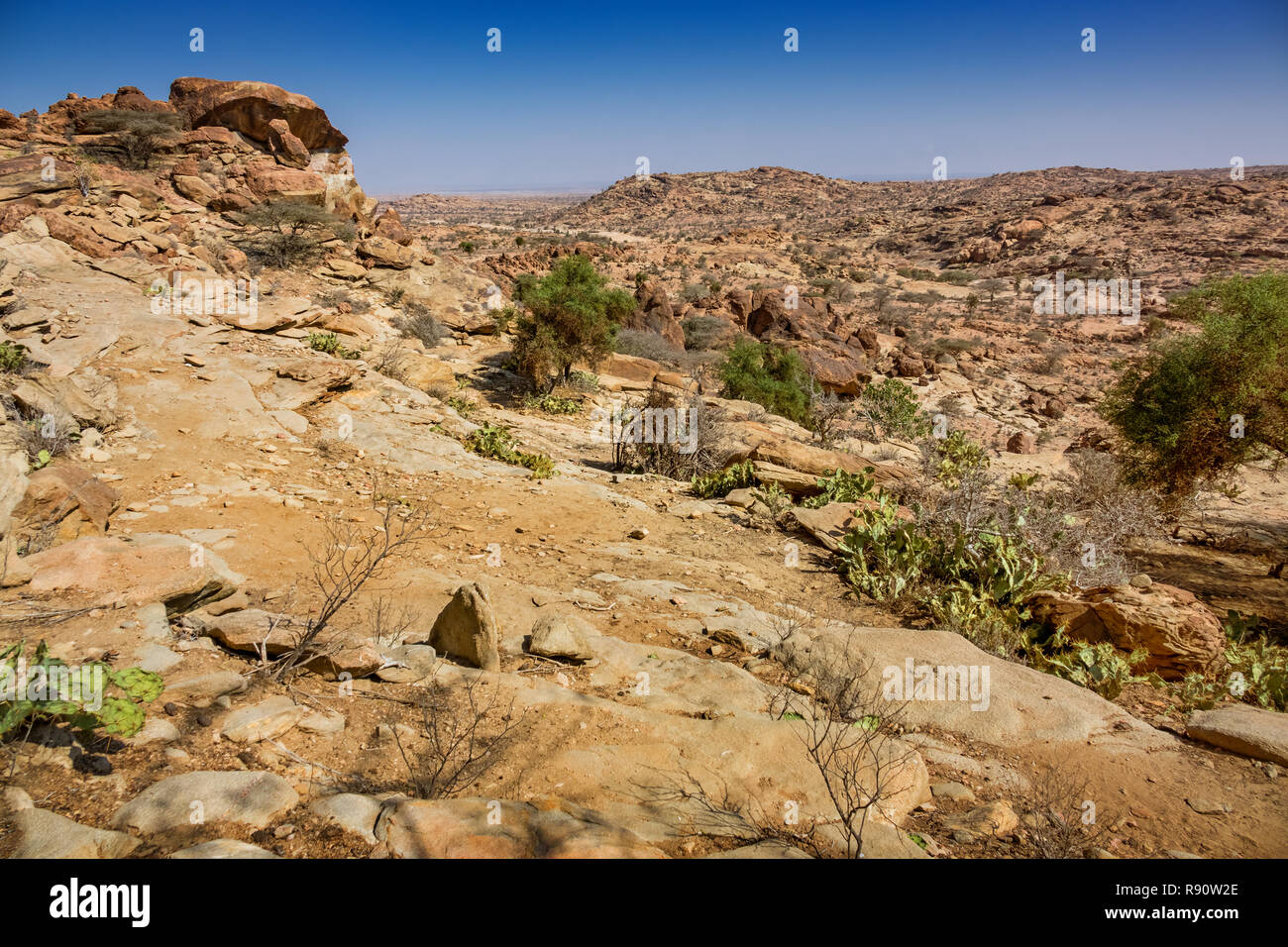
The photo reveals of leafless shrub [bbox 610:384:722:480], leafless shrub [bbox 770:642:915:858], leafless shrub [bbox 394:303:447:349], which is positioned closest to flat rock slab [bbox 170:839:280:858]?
leafless shrub [bbox 770:642:915:858]

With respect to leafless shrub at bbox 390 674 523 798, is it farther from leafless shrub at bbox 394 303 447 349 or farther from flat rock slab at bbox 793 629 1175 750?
leafless shrub at bbox 394 303 447 349

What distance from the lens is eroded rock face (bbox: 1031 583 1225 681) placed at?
4.83 meters

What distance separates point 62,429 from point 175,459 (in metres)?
0.88

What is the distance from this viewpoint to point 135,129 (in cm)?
1834

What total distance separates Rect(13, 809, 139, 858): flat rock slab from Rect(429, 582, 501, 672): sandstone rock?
1.80 m

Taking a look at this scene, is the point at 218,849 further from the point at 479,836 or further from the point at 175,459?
the point at 175,459

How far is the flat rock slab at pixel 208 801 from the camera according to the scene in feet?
6.58

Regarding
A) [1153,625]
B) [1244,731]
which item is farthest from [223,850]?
[1153,625]

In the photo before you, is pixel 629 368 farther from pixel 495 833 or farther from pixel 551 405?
pixel 495 833

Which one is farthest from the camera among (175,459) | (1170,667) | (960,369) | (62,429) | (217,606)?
(960,369)

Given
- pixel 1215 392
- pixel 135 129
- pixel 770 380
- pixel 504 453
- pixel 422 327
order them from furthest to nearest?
pixel 135 129
pixel 770 380
pixel 422 327
pixel 504 453
pixel 1215 392

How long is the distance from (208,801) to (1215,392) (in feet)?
37.8
